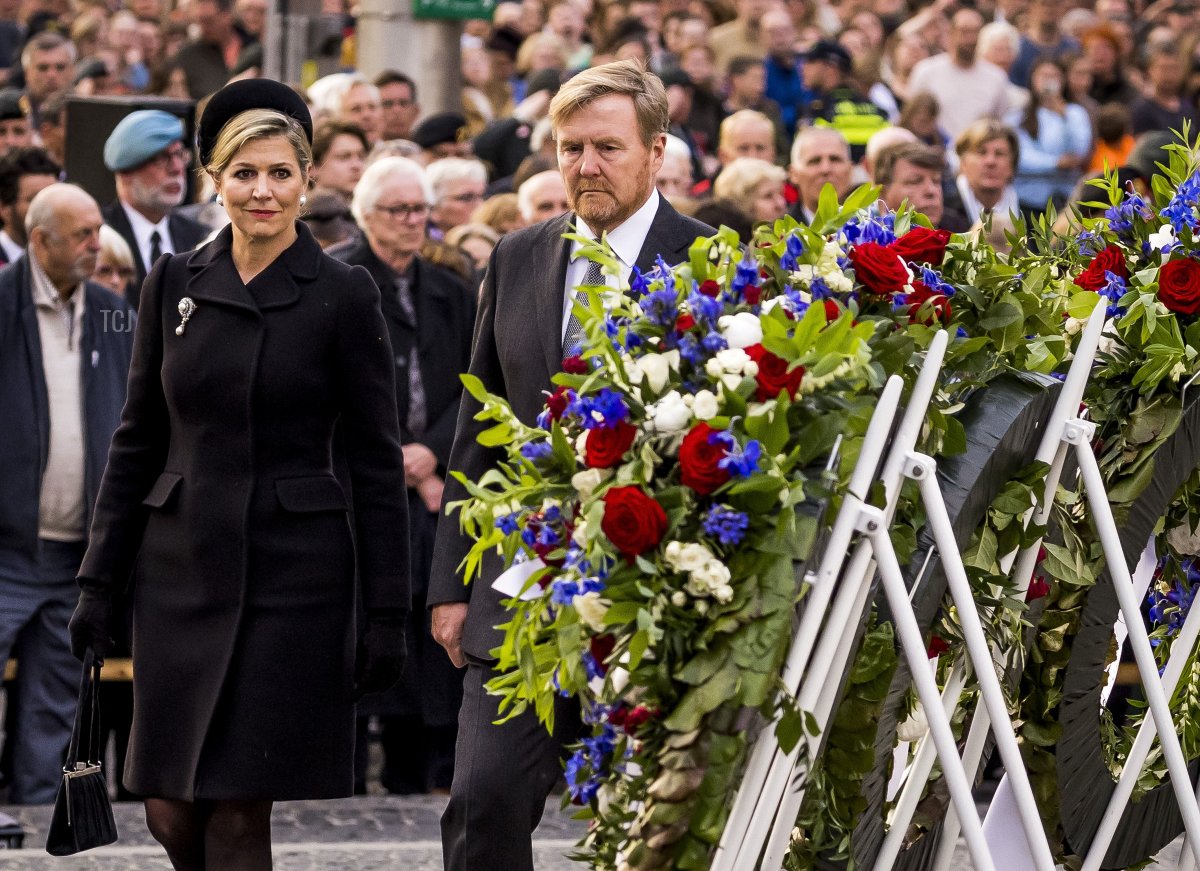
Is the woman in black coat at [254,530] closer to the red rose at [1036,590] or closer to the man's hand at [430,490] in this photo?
the red rose at [1036,590]

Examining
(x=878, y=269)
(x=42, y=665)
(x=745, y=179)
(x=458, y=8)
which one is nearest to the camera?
(x=878, y=269)

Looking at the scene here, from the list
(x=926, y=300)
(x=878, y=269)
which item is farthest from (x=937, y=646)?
(x=878, y=269)

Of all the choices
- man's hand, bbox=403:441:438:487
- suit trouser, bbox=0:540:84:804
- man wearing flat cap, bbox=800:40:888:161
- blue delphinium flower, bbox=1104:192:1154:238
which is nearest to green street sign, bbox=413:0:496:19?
man wearing flat cap, bbox=800:40:888:161

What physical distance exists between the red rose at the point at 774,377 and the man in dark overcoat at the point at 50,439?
458 cm

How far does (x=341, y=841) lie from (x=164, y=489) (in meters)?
2.33

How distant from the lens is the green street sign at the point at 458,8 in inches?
458

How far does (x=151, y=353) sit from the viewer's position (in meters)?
5.18

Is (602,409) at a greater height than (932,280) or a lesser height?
lesser

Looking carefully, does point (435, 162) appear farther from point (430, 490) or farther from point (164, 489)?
point (164, 489)

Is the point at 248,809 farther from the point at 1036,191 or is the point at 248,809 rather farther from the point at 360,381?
the point at 1036,191

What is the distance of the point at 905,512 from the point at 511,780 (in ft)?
3.67

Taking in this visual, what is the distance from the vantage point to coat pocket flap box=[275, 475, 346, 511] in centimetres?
500

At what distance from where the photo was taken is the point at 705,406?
Answer: 3762mm

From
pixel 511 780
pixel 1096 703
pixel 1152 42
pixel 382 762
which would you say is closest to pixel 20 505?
pixel 382 762
